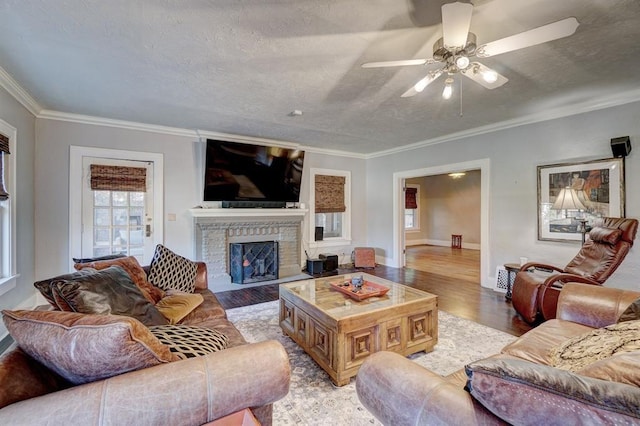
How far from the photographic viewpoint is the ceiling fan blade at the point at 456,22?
4.99 feet

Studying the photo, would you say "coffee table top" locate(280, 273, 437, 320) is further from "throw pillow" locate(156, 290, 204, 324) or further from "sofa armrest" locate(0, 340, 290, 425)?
"sofa armrest" locate(0, 340, 290, 425)

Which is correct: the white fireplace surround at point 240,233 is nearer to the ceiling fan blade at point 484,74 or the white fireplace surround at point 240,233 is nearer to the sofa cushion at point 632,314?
the ceiling fan blade at point 484,74

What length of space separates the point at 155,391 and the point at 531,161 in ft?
15.6

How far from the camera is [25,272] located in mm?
3340

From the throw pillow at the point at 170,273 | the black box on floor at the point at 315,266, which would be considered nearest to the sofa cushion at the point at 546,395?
the throw pillow at the point at 170,273

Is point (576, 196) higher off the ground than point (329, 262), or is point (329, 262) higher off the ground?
point (576, 196)

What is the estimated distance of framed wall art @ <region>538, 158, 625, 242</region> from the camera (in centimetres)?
326

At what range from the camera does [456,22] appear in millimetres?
1651

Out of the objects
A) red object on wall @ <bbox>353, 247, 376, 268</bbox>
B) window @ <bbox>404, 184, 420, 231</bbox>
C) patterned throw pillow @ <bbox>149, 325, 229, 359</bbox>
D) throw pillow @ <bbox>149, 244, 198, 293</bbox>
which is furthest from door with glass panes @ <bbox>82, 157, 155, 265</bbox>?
window @ <bbox>404, 184, 420, 231</bbox>

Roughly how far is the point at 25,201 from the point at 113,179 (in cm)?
94

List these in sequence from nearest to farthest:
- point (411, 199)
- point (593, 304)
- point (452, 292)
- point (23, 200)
Result: 1. point (593, 304)
2. point (23, 200)
3. point (452, 292)
4. point (411, 199)

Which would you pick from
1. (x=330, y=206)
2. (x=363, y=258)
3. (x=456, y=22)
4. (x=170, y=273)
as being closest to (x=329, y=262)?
(x=363, y=258)

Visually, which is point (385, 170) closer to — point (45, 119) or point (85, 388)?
point (45, 119)

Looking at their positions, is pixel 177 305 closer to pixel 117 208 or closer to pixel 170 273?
pixel 170 273
